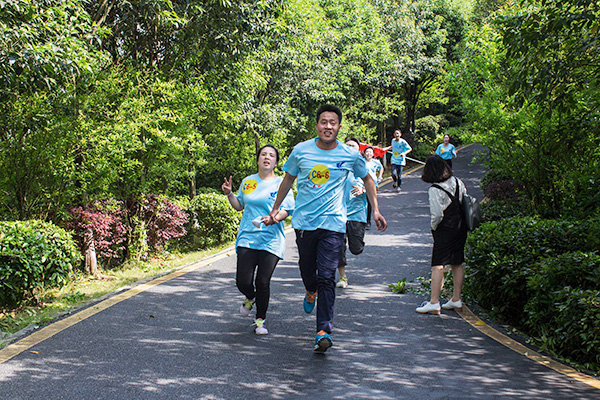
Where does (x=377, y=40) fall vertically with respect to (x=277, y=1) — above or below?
above

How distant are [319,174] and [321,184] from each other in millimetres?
93

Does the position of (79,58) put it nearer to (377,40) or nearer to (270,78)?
(270,78)

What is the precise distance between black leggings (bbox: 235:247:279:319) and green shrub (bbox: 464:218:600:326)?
2.44m

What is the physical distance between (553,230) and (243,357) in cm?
405

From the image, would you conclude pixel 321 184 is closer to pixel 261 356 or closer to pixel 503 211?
pixel 261 356

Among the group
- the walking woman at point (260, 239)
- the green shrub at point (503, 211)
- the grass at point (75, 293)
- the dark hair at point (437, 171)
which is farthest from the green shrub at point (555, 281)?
the grass at point (75, 293)

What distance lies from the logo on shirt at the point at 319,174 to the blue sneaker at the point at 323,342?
1334mm

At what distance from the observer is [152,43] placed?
1105 cm

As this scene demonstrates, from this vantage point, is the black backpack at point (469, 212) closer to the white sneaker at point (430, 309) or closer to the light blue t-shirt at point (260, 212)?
the white sneaker at point (430, 309)

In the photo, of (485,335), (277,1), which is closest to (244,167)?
(277,1)

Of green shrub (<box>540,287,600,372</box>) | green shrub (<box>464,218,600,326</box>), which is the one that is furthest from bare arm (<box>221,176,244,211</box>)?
green shrub (<box>540,287,600,372</box>)

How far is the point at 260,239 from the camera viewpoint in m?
5.91

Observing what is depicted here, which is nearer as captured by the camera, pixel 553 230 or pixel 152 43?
pixel 553 230

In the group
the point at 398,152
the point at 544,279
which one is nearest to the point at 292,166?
the point at 544,279
